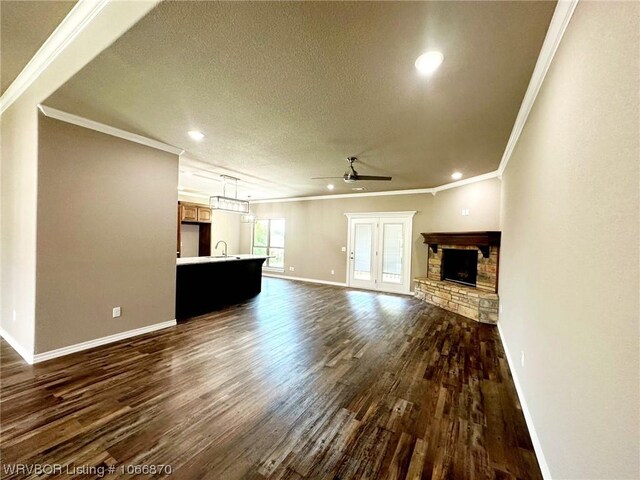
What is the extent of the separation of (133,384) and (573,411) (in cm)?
327

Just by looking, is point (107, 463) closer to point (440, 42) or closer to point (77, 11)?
point (77, 11)

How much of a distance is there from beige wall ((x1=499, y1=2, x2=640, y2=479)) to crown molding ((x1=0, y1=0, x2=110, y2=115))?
2842mm

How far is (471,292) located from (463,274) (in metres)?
0.97

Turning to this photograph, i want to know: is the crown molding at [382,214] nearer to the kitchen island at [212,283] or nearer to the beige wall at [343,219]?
the beige wall at [343,219]

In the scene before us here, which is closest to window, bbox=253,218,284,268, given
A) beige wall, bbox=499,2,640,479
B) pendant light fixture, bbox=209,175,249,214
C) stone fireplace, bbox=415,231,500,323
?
pendant light fixture, bbox=209,175,249,214

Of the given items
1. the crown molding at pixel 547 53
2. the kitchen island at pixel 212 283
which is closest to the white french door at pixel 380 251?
the kitchen island at pixel 212 283

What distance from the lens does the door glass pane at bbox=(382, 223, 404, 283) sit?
22.9 feet

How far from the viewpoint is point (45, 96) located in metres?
2.51

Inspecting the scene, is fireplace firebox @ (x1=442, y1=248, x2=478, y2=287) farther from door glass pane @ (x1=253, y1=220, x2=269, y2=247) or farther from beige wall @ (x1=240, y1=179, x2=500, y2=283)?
door glass pane @ (x1=253, y1=220, x2=269, y2=247)

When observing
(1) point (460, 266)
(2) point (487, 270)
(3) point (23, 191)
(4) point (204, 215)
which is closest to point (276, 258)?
(4) point (204, 215)

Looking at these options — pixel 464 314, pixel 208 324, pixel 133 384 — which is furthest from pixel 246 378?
pixel 464 314

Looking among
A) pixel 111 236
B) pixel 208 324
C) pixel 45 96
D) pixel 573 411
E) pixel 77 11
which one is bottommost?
pixel 208 324

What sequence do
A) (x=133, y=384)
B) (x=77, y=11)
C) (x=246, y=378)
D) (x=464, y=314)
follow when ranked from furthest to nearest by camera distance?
1. (x=464, y=314)
2. (x=246, y=378)
3. (x=133, y=384)
4. (x=77, y=11)

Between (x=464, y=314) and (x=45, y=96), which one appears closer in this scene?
(x=45, y=96)
